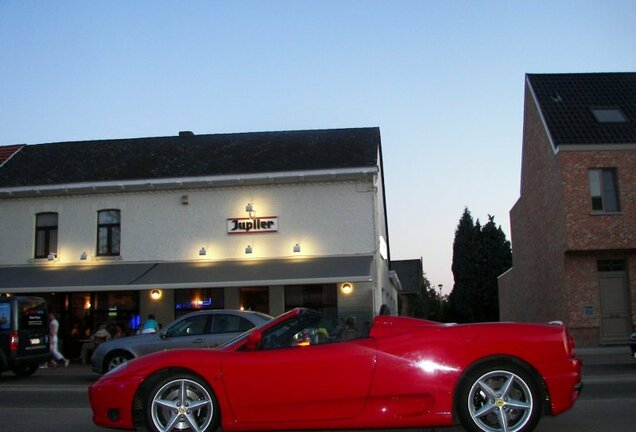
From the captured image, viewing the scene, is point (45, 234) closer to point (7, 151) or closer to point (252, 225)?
point (7, 151)

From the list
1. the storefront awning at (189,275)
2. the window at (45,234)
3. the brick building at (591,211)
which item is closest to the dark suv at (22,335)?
the storefront awning at (189,275)

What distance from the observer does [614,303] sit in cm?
2188

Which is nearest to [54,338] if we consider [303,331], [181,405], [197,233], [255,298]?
[197,233]

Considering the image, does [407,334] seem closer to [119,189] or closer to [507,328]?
[507,328]

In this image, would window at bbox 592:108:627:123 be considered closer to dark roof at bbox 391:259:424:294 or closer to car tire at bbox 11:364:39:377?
car tire at bbox 11:364:39:377

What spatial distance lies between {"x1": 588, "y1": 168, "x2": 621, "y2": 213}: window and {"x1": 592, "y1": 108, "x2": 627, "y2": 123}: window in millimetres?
2052

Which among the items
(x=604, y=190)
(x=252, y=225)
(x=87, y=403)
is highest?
(x=604, y=190)

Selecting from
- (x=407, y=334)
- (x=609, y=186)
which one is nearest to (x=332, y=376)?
(x=407, y=334)

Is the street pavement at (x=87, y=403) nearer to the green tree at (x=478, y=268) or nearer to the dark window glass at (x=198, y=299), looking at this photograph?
the dark window glass at (x=198, y=299)

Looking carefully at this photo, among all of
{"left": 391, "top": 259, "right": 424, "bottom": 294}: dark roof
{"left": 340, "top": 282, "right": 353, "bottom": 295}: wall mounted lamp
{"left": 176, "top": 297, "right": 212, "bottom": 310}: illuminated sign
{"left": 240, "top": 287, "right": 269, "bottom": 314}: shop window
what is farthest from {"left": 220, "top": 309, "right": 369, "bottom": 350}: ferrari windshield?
{"left": 391, "top": 259, "right": 424, "bottom": 294}: dark roof

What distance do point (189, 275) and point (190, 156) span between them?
552 centimetres

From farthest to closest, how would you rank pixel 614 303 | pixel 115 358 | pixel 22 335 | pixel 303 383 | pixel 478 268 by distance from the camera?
pixel 478 268 → pixel 614 303 → pixel 22 335 → pixel 115 358 → pixel 303 383

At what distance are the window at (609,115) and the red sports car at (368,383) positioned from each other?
18.8m

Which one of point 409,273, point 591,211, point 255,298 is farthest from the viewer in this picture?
point 409,273
